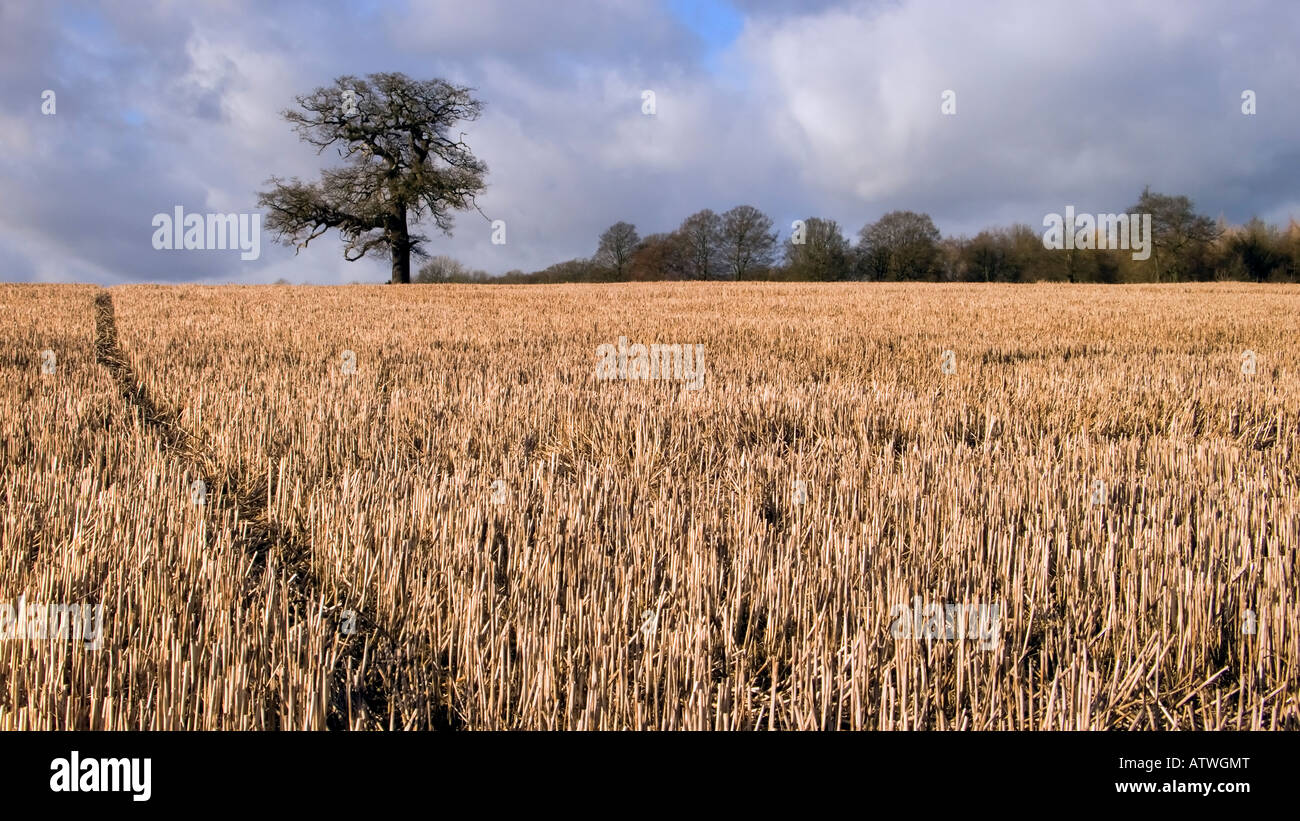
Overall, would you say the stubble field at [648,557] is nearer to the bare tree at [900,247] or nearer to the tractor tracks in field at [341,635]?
the tractor tracks in field at [341,635]

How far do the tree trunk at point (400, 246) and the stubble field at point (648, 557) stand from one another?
110 ft

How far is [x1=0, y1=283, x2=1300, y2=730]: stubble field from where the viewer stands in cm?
175

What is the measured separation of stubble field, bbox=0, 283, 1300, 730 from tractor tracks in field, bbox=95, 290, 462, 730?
0.04ft

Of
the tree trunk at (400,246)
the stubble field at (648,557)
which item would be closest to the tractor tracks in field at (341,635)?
the stubble field at (648,557)

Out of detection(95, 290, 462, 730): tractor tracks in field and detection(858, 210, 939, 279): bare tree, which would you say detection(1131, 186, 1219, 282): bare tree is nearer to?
detection(858, 210, 939, 279): bare tree

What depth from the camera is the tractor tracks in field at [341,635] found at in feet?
5.83

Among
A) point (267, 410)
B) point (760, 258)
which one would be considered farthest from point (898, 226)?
point (267, 410)

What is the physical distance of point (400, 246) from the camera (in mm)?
37844

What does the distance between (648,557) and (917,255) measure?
69.0m

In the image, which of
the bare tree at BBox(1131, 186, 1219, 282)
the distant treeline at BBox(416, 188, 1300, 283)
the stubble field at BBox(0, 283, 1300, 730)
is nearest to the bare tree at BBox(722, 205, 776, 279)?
the distant treeline at BBox(416, 188, 1300, 283)

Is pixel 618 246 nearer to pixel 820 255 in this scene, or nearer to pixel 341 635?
pixel 820 255
